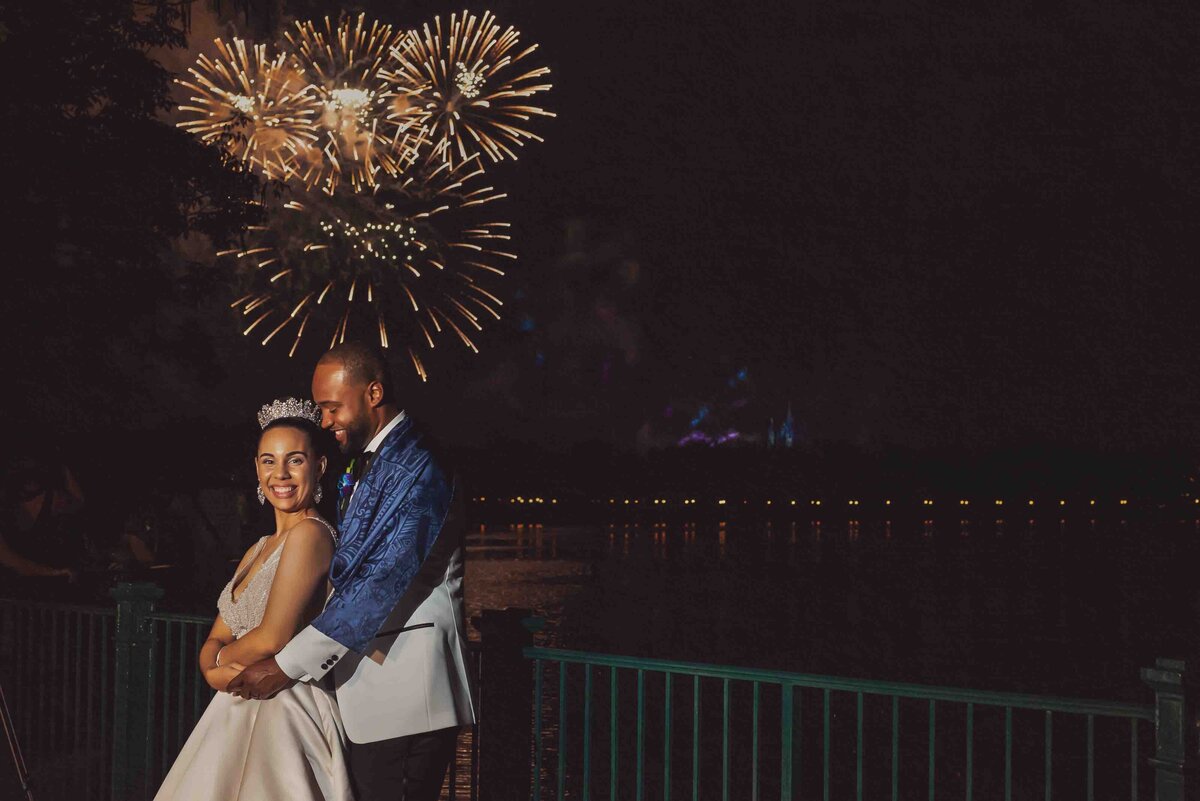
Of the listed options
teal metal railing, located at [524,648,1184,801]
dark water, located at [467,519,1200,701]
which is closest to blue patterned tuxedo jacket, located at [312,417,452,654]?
teal metal railing, located at [524,648,1184,801]

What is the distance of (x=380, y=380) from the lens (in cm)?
444

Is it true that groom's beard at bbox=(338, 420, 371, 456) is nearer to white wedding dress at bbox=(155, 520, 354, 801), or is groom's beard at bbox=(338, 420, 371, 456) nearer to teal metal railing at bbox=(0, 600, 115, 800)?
white wedding dress at bbox=(155, 520, 354, 801)

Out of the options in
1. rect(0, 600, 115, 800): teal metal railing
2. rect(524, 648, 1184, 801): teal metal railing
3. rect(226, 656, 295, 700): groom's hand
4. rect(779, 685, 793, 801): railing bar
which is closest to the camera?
rect(226, 656, 295, 700): groom's hand

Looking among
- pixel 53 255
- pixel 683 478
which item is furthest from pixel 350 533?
pixel 683 478

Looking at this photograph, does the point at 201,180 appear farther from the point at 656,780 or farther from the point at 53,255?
the point at 656,780

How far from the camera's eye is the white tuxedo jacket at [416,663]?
431 cm

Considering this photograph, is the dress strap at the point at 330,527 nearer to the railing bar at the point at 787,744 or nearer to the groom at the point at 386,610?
the groom at the point at 386,610

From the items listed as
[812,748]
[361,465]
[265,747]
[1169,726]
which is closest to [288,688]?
[265,747]

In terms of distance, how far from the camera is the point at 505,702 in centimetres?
584

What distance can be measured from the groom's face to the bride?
0.18 metres

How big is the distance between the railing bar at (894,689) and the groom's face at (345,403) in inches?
56.3

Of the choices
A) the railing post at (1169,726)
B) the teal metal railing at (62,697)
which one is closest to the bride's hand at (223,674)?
the railing post at (1169,726)

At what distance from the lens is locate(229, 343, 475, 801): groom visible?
4.17m

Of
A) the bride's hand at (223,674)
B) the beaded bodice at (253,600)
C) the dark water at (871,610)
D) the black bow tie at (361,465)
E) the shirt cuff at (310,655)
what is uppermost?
the black bow tie at (361,465)
